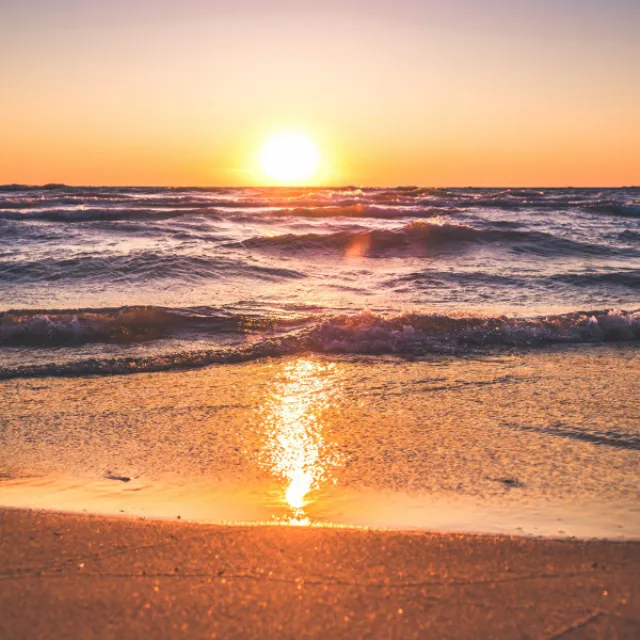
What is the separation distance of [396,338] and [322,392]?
1700mm

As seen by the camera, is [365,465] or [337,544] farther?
[365,465]

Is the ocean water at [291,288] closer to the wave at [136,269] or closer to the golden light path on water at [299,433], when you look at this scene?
the wave at [136,269]

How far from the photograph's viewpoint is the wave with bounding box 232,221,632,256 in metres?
15.0

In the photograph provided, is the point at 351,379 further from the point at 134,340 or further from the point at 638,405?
the point at 134,340

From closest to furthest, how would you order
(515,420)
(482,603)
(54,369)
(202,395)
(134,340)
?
(482,603), (515,420), (202,395), (54,369), (134,340)

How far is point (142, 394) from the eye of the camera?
463 centimetres

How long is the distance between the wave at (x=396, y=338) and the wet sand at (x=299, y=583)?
3023 mm

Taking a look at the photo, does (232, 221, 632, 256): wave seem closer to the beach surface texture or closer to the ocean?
the ocean

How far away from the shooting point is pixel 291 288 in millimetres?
9906

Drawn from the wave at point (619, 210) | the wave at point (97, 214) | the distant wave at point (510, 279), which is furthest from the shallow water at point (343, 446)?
the wave at point (619, 210)

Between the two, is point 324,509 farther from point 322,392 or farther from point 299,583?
point 322,392

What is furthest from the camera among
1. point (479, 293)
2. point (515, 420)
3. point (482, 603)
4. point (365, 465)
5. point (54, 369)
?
point (479, 293)

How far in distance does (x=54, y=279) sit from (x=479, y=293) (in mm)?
6646

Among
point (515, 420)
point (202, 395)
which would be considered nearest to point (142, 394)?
point (202, 395)
